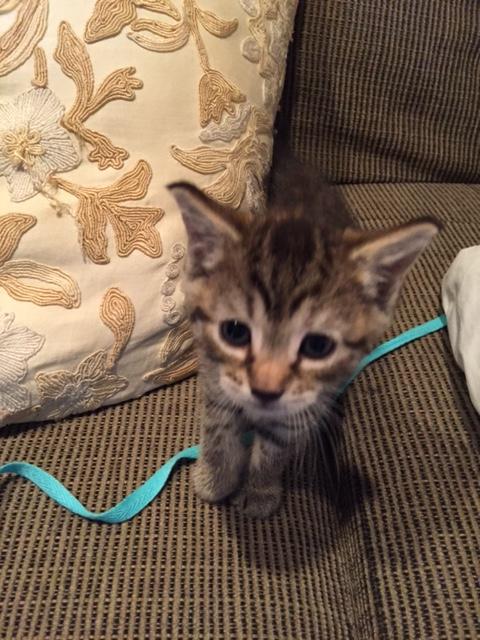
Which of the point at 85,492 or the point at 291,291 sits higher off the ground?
the point at 291,291

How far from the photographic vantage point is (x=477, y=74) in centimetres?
137

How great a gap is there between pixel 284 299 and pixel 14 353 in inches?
15.7

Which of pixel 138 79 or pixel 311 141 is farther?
pixel 311 141

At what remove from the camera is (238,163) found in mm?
934

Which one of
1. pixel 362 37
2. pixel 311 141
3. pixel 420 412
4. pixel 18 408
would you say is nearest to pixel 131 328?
pixel 18 408

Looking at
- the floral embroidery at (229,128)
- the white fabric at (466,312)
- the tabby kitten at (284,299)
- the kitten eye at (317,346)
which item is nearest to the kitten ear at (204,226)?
the tabby kitten at (284,299)

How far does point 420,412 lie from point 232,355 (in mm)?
367

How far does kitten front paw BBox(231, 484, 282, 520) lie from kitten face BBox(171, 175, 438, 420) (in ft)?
0.50

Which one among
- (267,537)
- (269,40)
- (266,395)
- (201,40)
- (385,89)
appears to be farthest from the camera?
(385,89)

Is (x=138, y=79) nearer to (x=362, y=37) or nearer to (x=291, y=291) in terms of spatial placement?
(x=291, y=291)

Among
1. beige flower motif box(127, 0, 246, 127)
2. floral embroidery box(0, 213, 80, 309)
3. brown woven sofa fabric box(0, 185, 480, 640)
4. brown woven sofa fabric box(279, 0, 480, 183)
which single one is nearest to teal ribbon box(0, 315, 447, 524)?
brown woven sofa fabric box(0, 185, 480, 640)

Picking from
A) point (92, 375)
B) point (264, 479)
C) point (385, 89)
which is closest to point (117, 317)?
point (92, 375)

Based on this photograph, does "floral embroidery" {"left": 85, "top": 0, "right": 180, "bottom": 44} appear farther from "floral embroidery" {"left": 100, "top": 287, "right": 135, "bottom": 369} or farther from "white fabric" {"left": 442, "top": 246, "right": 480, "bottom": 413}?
"white fabric" {"left": 442, "top": 246, "right": 480, "bottom": 413}

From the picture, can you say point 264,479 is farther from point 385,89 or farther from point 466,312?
point 385,89
